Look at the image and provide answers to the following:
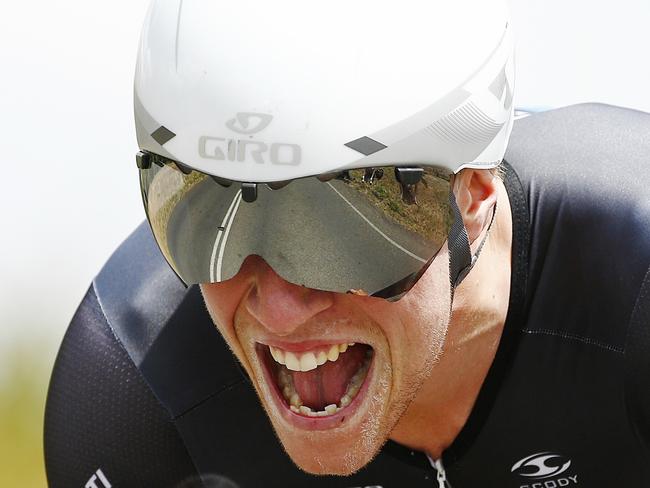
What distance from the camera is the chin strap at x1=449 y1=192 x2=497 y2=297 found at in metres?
2.23

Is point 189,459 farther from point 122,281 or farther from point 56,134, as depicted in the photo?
point 56,134

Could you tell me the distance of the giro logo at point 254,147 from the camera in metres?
1.95

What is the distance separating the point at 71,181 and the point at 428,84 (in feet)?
12.9

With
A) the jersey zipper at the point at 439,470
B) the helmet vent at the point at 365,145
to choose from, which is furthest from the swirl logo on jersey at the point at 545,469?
the helmet vent at the point at 365,145

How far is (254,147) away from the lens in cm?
196

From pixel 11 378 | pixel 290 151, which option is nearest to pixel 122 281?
pixel 290 151

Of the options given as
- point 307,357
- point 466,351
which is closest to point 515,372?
point 466,351

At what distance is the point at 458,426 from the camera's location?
8.67ft

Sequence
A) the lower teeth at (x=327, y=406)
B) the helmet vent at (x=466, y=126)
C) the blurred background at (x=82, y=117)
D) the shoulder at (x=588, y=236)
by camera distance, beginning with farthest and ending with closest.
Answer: the blurred background at (x=82, y=117), the shoulder at (x=588, y=236), the lower teeth at (x=327, y=406), the helmet vent at (x=466, y=126)

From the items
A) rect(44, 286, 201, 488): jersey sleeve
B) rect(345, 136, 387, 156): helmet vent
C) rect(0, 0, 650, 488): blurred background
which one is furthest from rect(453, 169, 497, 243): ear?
rect(0, 0, 650, 488): blurred background

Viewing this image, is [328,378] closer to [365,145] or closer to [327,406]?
[327,406]

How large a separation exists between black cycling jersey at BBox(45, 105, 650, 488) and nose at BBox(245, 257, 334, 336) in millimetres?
526

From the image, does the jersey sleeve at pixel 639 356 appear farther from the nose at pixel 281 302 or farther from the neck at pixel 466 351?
the nose at pixel 281 302

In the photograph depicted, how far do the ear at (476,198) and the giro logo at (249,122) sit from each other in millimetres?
505
